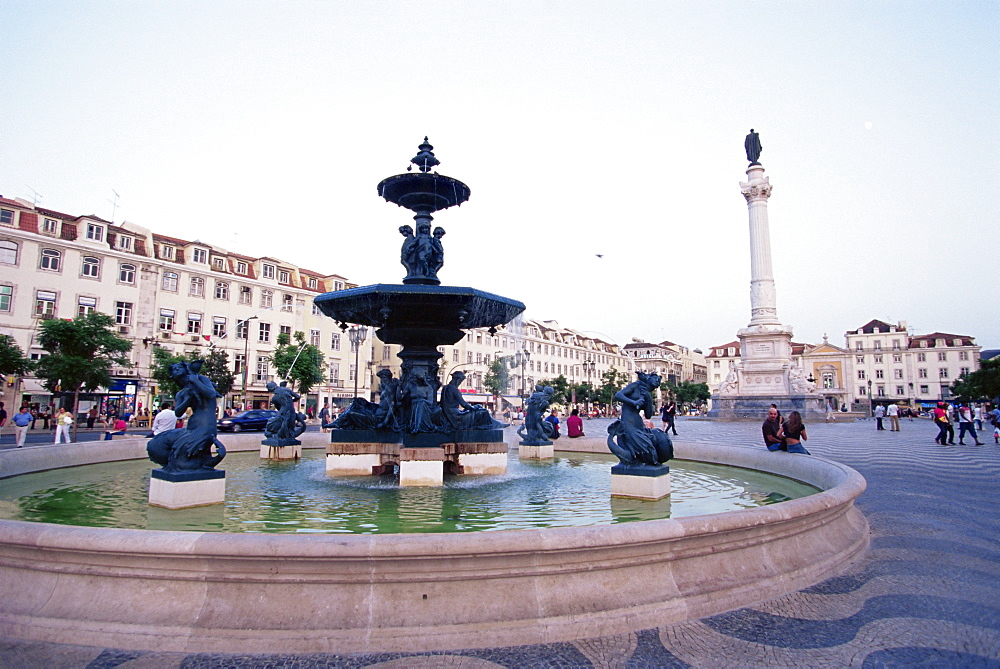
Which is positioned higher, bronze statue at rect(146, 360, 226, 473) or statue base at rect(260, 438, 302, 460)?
bronze statue at rect(146, 360, 226, 473)

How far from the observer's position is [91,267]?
42.4 meters

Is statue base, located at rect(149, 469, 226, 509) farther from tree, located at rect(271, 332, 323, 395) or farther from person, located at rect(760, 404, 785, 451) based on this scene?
tree, located at rect(271, 332, 323, 395)

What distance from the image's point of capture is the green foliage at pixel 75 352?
1090 inches

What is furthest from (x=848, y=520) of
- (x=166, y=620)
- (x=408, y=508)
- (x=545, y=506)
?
(x=166, y=620)

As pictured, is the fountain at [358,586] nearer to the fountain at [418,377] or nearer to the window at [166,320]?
the fountain at [418,377]

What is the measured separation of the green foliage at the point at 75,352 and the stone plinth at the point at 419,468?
2636 centimetres

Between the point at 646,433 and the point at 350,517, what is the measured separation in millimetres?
3648

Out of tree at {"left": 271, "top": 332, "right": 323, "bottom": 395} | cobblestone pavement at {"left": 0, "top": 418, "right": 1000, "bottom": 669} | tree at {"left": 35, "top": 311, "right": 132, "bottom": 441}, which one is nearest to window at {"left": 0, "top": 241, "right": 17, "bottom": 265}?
tree at {"left": 35, "top": 311, "right": 132, "bottom": 441}

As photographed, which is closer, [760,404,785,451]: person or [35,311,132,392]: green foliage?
[760,404,785,451]: person

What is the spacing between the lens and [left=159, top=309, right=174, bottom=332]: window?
152ft

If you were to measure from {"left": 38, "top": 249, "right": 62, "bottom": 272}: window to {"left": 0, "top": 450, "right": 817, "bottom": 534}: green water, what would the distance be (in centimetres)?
3852

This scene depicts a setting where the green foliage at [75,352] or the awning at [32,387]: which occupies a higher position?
the green foliage at [75,352]

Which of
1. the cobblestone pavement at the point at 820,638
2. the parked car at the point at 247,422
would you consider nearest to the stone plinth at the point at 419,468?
the cobblestone pavement at the point at 820,638

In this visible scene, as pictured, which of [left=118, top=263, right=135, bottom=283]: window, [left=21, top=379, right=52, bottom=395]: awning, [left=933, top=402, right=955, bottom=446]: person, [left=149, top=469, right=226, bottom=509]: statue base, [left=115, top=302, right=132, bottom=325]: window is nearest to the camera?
[left=149, top=469, right=226, bottom=509]: statue base
